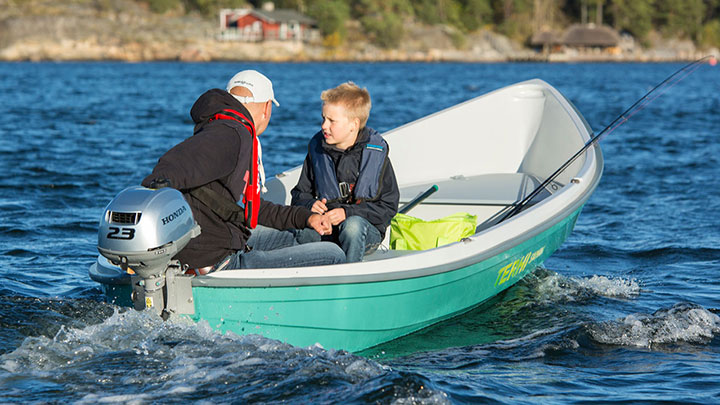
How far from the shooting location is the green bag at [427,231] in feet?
18.4

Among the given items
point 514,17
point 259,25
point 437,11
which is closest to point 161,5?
point 259,25

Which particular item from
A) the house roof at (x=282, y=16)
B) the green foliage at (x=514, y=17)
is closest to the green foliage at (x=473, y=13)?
the green foliage at (x=514, y=17)

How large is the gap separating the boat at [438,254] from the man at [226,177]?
0.18 meters

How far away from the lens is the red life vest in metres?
3.97

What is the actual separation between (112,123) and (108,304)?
15.0 metres

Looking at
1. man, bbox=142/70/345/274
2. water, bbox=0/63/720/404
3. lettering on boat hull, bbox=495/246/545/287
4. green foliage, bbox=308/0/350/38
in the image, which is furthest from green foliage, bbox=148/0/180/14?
man, bbox=142/70/345/274

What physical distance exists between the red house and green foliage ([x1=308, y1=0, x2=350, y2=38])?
255cm

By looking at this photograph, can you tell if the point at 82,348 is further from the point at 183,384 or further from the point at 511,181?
the point at 511,181

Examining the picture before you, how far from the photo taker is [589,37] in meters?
96.5

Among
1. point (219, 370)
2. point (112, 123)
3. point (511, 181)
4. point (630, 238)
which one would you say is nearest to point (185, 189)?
point (219, 370)

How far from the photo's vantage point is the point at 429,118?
8.33 m

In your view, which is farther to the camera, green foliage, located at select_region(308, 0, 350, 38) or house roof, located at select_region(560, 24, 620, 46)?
house roof, located at select_region(560, 24, 620, 46)

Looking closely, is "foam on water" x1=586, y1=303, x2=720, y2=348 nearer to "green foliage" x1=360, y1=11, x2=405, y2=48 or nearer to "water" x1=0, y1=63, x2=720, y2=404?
"water" x1=0, y1=63, x2=720, y2=404

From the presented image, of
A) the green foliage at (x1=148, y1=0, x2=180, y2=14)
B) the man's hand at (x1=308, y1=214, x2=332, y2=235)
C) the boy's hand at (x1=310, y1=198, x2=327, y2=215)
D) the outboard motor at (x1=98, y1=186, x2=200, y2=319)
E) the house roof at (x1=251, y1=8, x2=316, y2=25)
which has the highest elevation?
the green foliage at (x1=148, y1=0, x2=180, y2=14)
